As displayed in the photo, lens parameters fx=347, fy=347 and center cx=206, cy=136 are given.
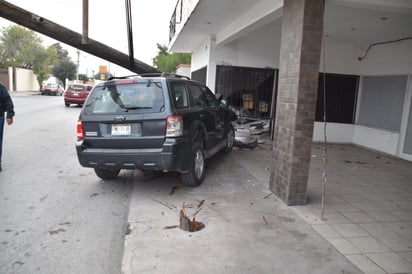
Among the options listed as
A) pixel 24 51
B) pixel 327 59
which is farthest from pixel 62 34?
pixel 24 51

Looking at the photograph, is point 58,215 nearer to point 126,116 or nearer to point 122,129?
point 122,129

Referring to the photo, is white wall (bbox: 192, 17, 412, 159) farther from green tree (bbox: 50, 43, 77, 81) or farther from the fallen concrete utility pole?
green tree (bbox: 50, 43, 77, 81)

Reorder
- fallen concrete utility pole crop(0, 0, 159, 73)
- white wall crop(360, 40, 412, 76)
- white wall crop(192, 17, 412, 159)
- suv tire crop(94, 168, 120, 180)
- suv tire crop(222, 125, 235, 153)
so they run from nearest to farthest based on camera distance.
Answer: suv tire crop(94, 168, 120, 180), suv tire crop(222, 125, 235, 153), white wall crop(360, 40, 412, 76), fallen concrete utility pole crop(0, 0, 159, 73), white wall crop(192, 17, 412, 159)

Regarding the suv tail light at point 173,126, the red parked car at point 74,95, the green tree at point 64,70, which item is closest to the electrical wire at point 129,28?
the suv tail light at point 173,126

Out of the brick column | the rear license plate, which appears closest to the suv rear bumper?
the rear license plate

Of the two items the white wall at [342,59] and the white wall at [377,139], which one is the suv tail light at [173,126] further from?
the white wall at [342,59]

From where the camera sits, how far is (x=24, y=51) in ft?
143

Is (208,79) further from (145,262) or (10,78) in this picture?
(10,78)

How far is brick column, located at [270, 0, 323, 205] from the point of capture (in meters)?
4.73

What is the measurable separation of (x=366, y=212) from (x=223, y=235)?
2302 mm

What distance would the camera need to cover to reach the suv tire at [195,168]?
18.5 feet

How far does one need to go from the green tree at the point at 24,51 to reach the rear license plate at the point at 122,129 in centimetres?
4404

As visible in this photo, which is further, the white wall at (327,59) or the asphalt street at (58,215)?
the white wall at (327,59)

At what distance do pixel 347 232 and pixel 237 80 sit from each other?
759cm
